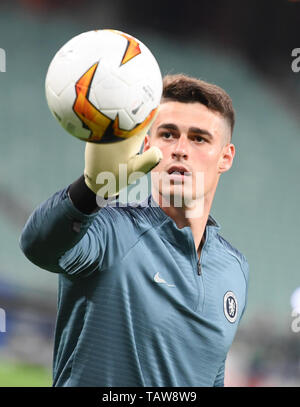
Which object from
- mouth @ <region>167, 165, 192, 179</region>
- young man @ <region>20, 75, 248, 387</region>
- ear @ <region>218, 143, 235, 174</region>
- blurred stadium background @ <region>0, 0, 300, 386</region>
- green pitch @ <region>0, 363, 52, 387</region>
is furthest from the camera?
blurred stadium background @ <region>0, 0, 300, 386</region>

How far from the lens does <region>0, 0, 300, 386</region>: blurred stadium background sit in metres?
8.23

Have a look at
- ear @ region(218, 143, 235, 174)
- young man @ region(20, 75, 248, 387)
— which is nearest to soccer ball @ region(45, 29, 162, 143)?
young man @ region(20, 75, 248, 387)

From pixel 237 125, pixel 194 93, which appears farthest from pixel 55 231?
pixel 237 125

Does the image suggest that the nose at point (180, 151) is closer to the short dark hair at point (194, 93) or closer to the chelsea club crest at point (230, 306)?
the short dark hair at point (194, 93)

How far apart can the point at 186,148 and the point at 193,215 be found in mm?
327

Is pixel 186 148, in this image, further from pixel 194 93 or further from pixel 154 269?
pixel 154 269

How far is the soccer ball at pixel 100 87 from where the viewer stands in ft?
5.98

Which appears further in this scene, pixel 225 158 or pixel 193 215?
pixel 225 158

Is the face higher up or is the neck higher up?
the face

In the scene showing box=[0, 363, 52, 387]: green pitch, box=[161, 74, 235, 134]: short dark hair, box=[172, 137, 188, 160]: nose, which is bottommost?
box=[0, 363, 52, 387]: green pitch

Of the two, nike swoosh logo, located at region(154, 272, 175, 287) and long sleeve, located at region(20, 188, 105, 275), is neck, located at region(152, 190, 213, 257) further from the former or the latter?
long sleeve, located at region(20, 188, 105, 275)

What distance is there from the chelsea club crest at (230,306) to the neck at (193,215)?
0.25 metres

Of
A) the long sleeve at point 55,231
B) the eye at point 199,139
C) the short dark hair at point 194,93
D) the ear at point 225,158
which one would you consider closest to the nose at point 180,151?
the eye at point 199,139

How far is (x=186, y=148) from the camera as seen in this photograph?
2623 millimetres
